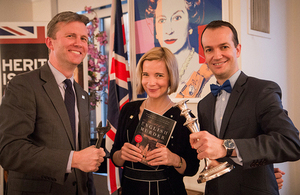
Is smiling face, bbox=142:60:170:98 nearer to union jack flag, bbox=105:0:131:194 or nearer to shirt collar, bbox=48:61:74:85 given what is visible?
shirt collar, bbox=48:61:74:85

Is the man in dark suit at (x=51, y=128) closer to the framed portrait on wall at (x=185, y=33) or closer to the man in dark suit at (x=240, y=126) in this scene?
the man in dark suit at (x=240, y=126)

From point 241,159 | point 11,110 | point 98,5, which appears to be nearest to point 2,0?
point 98,5

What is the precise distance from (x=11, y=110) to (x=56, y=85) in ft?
1.09

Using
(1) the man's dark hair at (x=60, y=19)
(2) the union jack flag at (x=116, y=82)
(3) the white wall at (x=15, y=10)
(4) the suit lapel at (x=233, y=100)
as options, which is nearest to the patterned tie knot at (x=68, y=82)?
(1) the man's dark hair at (x=60, y=19)

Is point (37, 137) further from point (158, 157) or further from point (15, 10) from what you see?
point (15, 10)

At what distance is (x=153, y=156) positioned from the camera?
4.99 ft

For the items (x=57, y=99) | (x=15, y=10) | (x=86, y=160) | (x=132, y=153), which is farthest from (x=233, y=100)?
(x=15, y=10)

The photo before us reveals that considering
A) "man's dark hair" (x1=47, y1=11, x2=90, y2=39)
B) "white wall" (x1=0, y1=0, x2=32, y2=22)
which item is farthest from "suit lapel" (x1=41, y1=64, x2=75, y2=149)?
"white wall" (x1=0, y1=0, x2=32, y2=22)

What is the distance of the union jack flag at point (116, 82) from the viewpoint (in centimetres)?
337

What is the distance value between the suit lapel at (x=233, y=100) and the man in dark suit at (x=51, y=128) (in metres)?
0.79

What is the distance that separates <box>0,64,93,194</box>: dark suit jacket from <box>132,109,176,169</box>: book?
472 mm

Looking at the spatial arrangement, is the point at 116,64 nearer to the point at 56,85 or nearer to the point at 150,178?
the point at 56,85

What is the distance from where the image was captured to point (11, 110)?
141 centimetres

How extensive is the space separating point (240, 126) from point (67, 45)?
4.28 feet
